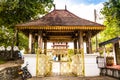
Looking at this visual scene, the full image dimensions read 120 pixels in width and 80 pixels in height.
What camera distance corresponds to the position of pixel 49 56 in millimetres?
14609

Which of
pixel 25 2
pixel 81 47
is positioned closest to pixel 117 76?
pixel 81 47

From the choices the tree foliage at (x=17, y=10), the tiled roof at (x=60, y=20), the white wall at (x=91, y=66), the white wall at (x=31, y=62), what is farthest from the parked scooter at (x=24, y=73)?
the tree foliage at (x=17, y=10)

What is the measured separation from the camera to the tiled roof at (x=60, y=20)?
13.6 m

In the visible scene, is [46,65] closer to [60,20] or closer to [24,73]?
[24,73]

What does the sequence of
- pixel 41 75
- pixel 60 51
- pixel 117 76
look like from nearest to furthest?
pixel 117 76
pixel 41 75
pixel 60 51

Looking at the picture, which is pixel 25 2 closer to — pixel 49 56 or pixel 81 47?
pixel 49 56

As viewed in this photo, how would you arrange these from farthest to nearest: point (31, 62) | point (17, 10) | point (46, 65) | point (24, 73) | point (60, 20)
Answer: point (17, 10) → point (60, 20) → point (46, 65) → point (31, 62) → point (24, 73)

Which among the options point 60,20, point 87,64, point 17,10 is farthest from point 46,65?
point 17,10

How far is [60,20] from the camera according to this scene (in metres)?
14.7

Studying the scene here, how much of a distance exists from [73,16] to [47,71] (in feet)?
16.5

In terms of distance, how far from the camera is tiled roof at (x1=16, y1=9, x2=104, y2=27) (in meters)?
13.6

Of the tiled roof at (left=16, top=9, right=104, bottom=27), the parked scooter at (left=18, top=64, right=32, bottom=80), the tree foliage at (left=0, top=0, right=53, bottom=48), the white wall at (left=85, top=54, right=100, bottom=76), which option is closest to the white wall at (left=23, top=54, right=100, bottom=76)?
the white wall at (left=85, top=54, right=100, bottom=76)

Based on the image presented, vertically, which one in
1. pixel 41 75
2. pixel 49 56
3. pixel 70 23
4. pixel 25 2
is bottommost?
pixel 41 75

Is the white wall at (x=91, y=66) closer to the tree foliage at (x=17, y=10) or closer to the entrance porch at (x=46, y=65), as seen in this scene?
the entrance porch at (x=46, y=65)
